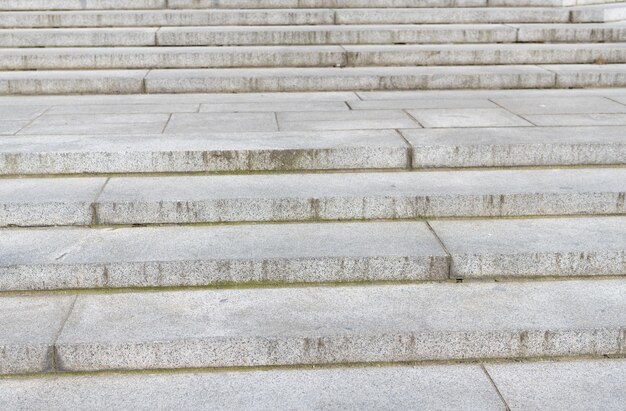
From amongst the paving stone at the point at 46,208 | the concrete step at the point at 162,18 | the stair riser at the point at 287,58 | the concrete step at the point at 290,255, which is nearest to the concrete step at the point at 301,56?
the stair riser at the point at 287,58

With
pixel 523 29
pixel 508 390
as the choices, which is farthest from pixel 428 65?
pixel 508 390

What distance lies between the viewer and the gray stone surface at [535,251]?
4031 millimetres

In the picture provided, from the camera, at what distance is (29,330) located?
3469mm

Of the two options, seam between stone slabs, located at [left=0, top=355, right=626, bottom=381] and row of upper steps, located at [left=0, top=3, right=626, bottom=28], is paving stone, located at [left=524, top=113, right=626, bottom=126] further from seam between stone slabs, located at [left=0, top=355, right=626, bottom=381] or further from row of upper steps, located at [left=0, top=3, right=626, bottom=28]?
row of upper steps, located at [left=0, top=3, right=626, bottom=28]

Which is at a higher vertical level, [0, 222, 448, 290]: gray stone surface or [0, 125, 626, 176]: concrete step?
[0, 125, 626, 176]: concrete step

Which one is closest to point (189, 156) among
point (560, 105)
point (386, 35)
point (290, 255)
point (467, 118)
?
point (290, 255)

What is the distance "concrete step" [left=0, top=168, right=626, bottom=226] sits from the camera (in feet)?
14.6

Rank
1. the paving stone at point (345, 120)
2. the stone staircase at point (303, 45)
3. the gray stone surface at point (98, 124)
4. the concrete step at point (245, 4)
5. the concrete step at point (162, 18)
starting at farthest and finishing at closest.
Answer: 1. the concrete step at point (245, 4)
2. the concrete step at point (162, 18)
3. the stone staircase at point (303, 45)
4. the paving stone at point (345, 120)
5. the gray stone surface at point (98, 124)

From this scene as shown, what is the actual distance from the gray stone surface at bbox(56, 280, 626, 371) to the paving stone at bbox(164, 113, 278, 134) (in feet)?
7.19

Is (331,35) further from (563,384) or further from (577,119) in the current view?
(563,384)

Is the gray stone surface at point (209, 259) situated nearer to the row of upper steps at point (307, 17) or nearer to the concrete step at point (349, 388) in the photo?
the concrete step at point (349, 388)

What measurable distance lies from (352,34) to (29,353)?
A: 20.1ft

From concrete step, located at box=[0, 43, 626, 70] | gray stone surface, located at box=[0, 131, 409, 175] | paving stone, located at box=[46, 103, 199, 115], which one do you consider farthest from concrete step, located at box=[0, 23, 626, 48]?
gray stone surface, located at box=[0, 131, 409, 175]

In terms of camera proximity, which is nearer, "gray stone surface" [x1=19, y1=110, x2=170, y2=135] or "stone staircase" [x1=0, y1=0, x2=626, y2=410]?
"stone staircase" [x1=0, y1=0, x2=626, y2=410]
